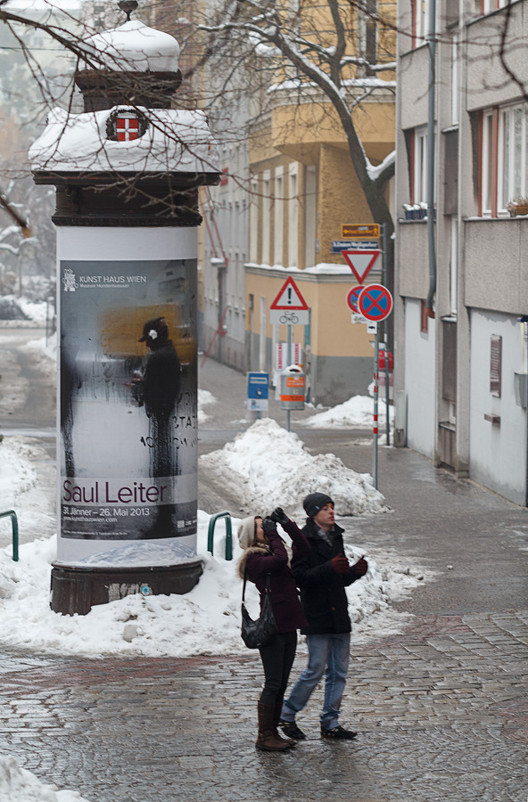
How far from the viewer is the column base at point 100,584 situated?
11.1m

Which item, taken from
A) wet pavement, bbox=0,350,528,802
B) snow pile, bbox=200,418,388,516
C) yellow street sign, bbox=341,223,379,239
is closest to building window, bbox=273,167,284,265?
snow pile, bbox=200,418,388,516

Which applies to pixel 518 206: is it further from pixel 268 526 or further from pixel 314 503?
pixel 268 526

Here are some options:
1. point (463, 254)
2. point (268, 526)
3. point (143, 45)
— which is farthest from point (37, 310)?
point (268, 526)

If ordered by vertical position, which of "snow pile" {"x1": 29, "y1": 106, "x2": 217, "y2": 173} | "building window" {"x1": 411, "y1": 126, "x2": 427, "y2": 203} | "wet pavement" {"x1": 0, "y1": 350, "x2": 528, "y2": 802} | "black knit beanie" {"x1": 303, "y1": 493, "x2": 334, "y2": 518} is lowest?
"wet pavement" {"x1": 0, "y1": 350, "x2": 528, "y2": 802}

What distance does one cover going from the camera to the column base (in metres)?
11.1

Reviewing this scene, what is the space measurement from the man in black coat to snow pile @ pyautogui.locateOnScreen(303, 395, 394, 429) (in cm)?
2320

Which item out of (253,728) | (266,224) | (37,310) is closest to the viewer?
(253,728)

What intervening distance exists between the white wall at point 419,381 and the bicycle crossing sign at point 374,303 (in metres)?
4.37

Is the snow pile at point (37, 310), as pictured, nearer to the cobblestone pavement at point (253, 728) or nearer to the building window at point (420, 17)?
the building window at point (420, 17)

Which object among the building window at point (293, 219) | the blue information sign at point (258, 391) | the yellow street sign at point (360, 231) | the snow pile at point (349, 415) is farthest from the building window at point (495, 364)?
the building window at point (293, 219)

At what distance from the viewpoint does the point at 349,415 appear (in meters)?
32.8

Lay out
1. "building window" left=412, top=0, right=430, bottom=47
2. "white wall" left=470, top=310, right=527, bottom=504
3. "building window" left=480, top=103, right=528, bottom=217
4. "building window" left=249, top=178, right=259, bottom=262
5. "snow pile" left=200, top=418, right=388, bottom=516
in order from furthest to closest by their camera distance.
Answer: "building window" left=249, top=178, right=259, bottom=262, "building window" left=412, top=0, right=430, bottom=47, "building window" left=480, top=103, right=528, bottom=217, "white wall" left=470, top=310, right=527, bottom=504, "snow pile" left=200, top=418, right=388, bottom=516

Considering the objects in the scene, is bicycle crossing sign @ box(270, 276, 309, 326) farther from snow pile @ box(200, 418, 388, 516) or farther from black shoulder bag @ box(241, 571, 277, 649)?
black shoulder bag @ box(241, 571, 277, 649)

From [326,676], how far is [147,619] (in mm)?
2861
